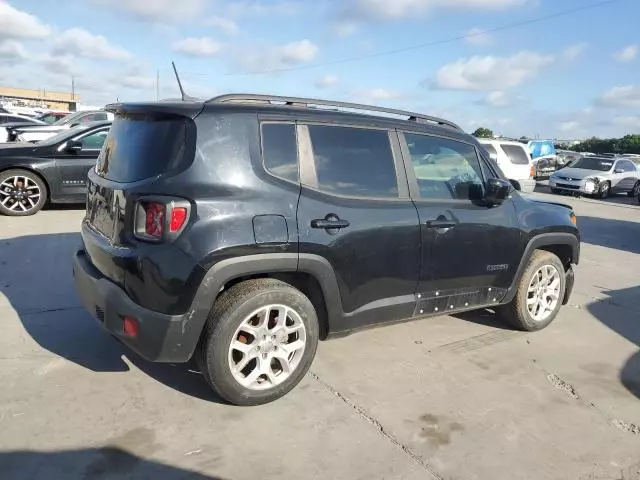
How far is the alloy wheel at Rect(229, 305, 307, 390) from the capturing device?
3232 mm

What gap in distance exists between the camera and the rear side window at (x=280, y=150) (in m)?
3.29

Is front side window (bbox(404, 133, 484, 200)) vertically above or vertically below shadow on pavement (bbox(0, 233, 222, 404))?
above

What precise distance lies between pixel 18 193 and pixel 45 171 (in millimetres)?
524

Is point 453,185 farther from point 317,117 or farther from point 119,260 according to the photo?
point 119,260

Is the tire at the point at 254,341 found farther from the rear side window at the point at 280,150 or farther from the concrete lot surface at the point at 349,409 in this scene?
the rear side window at the point at 280,150

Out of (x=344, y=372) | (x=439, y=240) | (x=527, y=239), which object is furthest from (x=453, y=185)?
(x=344, y=372)

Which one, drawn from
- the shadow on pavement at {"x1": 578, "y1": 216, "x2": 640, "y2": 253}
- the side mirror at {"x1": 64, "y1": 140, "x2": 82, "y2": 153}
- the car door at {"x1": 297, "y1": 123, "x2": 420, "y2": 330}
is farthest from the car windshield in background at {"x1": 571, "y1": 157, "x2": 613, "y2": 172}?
the car door at {"x1": 297, "y1": 123, "x2": 420, "y2": 330}

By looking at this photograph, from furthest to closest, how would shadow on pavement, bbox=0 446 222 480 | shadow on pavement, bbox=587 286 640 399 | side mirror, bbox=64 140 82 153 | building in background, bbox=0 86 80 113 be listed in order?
1. building in background, bbox=0 86 80 113
2. side mirror, bbox=64 140 82 153
3. shadow on pavement, bbox=587 286 640 399
4. shadow on pavement, bbox=0 446 222 480

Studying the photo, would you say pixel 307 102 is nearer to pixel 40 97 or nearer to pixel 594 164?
pixel 594 164

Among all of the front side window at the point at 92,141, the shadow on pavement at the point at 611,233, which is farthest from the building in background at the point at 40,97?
the shadow on pavement at the point at 611,233

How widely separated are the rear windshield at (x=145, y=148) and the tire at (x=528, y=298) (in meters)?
3.13

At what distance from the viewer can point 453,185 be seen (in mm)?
4227

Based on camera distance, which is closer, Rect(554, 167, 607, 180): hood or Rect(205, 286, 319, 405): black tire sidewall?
Rect(205, 286, 319, 405): black tire sidewall

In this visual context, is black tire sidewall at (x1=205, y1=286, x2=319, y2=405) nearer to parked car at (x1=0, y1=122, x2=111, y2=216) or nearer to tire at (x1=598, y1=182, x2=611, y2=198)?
parked car at (x1=0, y1=122, x2=111, y2=216)
